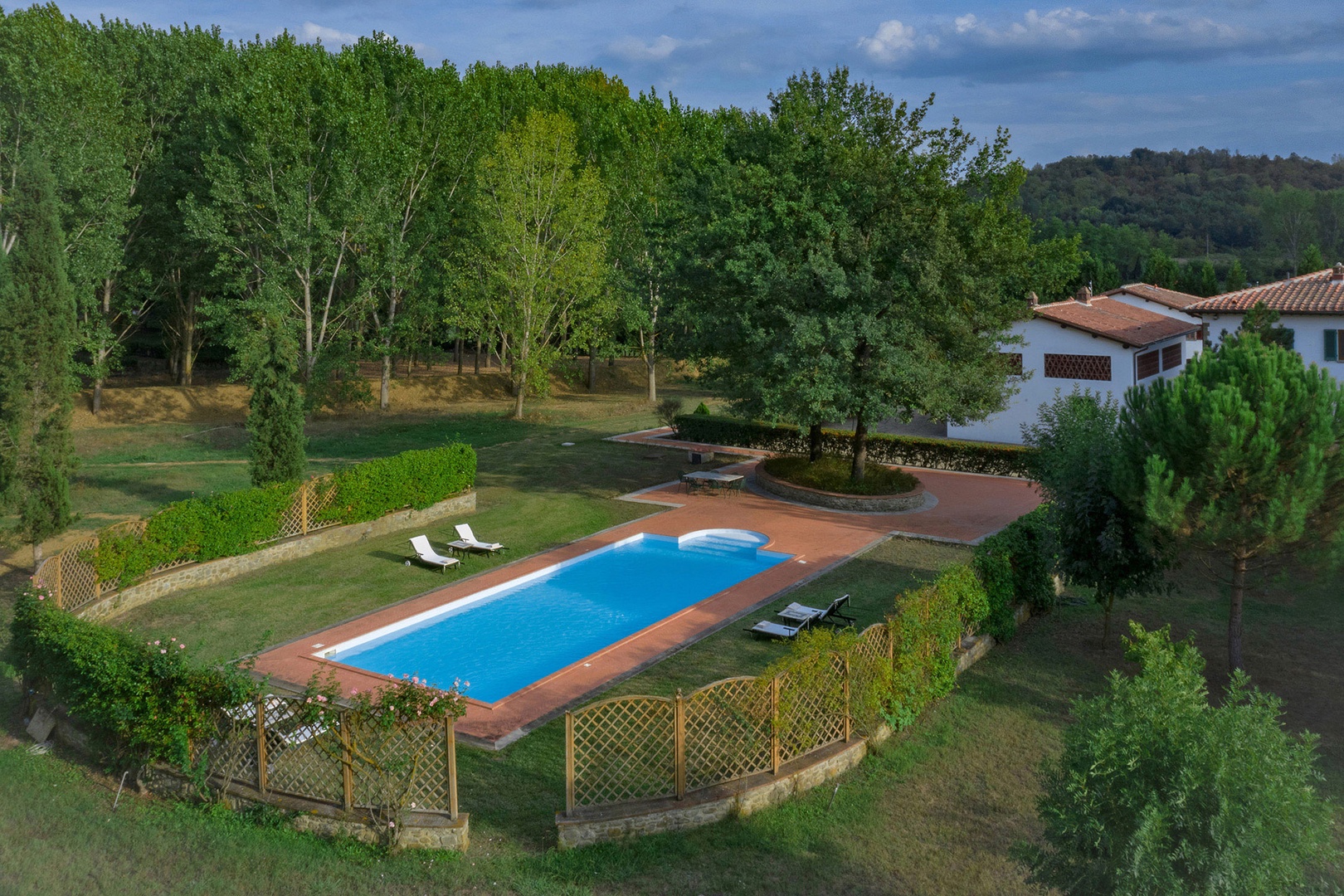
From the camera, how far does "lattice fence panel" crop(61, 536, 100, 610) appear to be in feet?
52.7

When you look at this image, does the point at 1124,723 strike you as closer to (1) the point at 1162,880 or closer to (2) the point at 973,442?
(1) the point at 1162,880

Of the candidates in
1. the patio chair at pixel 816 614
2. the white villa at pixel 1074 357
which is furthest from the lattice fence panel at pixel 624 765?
the white villa at pixel 1074 357

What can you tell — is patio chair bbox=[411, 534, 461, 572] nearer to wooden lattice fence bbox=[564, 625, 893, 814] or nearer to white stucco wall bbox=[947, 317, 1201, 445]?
wooden lattice fence bbox=[564, 625, 893, 814]

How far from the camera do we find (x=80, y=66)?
1299 inches

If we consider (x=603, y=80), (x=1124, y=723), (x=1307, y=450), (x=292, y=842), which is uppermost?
(x=603, y=80)

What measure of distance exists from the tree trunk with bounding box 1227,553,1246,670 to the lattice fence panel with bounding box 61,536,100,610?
17841 millimetres

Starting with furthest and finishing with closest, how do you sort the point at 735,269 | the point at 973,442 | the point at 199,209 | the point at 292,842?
1. the point at 199,209
2. the point at 973,442
3. the point at 735,269
4. the point at 292,842

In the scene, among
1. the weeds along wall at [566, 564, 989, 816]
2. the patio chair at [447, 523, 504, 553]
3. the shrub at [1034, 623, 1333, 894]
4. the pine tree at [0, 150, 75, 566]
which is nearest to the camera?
the shrub at [1034, 623, 1333, 894]

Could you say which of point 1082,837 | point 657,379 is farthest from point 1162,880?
point 657,379

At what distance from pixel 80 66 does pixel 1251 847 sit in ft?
127

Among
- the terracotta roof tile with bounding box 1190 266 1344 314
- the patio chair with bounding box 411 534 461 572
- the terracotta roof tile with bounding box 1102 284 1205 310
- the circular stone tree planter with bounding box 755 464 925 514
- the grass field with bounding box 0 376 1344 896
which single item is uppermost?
the terracotta roof tile with bounding box 1102 284 1205 310

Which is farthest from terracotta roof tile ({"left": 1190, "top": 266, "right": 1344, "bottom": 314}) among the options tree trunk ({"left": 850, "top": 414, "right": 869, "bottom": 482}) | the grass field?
the grass field

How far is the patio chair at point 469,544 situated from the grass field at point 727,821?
1731 mm

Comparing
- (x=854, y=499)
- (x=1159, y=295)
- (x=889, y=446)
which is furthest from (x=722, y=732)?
(x=1159, y=295)
